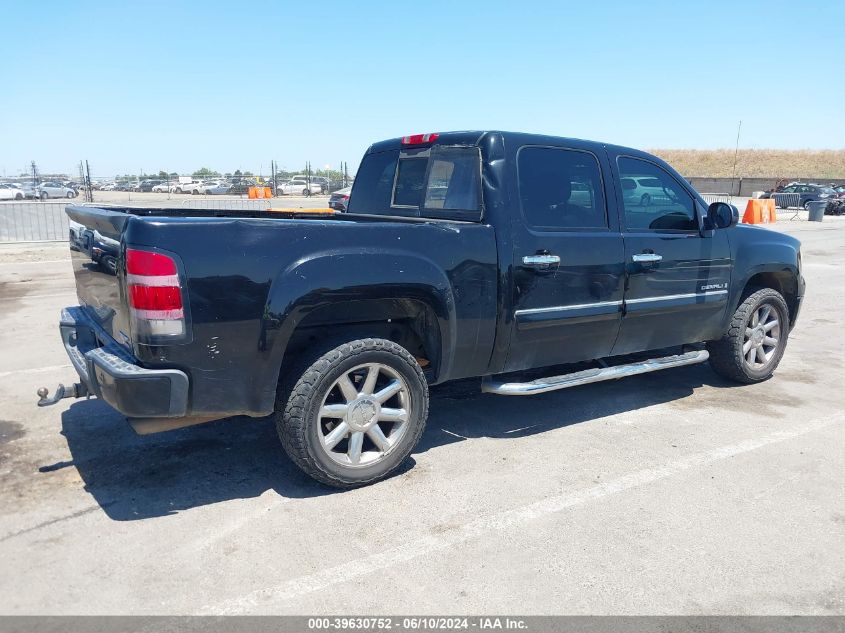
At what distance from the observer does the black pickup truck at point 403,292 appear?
3.29 meters

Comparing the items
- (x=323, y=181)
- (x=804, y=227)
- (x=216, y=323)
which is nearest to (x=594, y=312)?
(x=216, y=323)

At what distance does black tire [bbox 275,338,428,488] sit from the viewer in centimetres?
358

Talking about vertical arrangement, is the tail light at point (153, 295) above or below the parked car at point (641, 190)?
below

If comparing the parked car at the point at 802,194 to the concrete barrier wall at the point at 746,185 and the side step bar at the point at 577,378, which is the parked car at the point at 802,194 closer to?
the concrete barrier wall at the point at 746,185

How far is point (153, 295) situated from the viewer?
3172 millimetres

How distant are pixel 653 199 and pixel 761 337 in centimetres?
179

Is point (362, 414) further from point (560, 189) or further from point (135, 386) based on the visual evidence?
point (560, 189)

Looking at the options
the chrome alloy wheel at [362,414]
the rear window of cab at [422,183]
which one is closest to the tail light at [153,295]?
the chrome alloy wheel at [362,414]

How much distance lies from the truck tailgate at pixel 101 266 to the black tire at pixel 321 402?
858 millimetres

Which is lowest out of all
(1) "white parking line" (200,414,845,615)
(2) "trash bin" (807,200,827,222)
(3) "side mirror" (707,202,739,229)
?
(1) "white parking line" (200,414,845,615)

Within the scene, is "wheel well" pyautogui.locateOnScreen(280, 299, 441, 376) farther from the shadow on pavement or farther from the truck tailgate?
the truck tailgate

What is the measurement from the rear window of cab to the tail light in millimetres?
1863

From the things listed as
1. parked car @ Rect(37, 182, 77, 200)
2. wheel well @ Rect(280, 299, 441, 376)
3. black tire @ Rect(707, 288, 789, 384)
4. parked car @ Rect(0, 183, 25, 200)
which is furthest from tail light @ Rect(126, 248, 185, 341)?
parked car @ Rect(37, 182, 77, 200)

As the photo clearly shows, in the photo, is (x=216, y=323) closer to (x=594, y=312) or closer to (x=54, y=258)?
(x=594, y=312)
